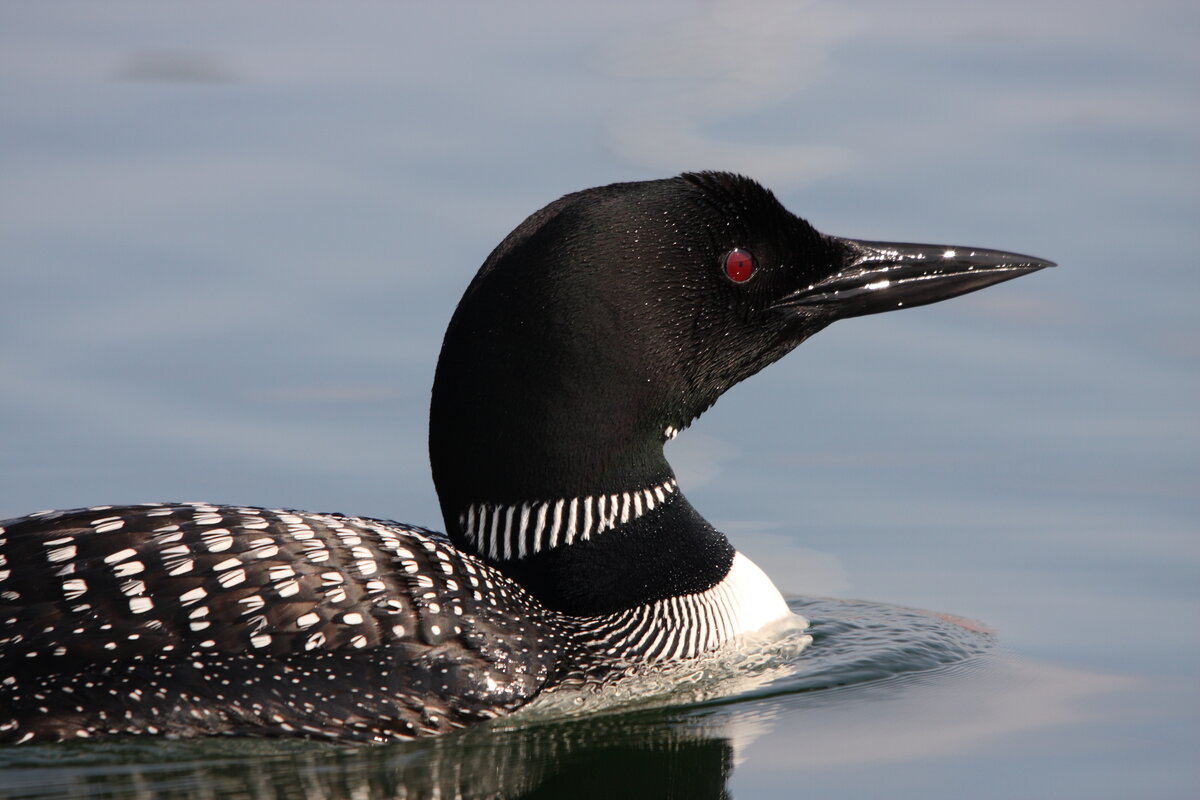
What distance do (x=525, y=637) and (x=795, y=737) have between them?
73cm

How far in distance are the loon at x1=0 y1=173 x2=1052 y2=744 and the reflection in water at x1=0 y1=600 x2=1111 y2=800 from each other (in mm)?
67

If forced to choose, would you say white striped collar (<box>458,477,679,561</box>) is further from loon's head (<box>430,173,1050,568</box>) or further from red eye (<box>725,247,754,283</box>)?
red eye (<box>725,247,754,283</box>)

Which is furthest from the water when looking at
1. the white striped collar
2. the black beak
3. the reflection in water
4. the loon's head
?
the black beak

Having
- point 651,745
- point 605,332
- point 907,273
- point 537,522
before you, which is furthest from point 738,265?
point 651,745

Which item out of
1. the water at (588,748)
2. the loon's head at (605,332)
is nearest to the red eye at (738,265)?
the loon's head at (605,332)

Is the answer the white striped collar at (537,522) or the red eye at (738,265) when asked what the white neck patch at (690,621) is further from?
the red eye at (738,265)

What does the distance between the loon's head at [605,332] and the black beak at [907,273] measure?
18 cm

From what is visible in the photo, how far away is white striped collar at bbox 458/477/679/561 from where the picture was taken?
5723 millimetres

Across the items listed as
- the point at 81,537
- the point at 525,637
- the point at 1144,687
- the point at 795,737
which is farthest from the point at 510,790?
the point at 1144,687

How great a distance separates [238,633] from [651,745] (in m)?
1.09

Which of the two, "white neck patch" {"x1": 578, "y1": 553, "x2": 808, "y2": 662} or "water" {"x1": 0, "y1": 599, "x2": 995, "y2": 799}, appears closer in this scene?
"water" {"x1": 0, "y1": 599, "x2": 995, "y2": 799}

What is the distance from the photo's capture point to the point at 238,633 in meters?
5.16

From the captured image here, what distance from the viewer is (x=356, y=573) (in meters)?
5.35

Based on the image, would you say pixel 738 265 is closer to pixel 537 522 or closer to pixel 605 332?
pixel 605 332
